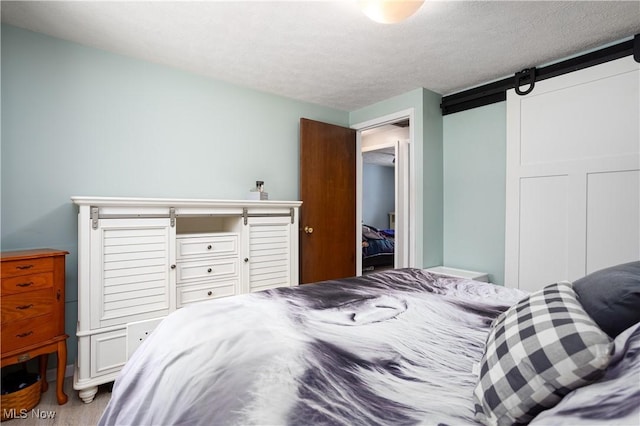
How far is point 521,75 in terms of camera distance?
2756 mm

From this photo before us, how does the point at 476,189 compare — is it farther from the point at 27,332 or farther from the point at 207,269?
the point at 27,332

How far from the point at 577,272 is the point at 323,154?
2.52 metres

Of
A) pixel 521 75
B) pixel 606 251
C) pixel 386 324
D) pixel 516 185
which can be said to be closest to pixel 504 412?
pixel 386 324

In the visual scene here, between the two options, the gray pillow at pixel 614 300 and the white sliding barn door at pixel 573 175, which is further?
the white sliding barn door at pixel 573 175

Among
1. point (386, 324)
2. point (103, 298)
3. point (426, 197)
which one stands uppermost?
point (426, 197)

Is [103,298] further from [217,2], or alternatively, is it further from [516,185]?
[516,185]

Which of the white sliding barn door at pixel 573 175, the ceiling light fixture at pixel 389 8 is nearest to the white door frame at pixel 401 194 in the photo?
the white sliding barn door at pixel 573 175

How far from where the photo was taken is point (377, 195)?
27.0 feet

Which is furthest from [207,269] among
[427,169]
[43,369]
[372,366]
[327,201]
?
[427,169]

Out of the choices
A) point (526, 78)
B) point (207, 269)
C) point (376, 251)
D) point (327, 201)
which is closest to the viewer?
point (207, 269)

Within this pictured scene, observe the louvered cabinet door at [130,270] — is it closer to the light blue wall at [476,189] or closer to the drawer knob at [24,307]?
the drawer knob at [24,307]

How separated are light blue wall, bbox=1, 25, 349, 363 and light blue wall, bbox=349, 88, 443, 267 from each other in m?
1.54

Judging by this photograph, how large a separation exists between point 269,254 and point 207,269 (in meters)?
0.57

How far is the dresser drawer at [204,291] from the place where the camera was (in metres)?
2.42
